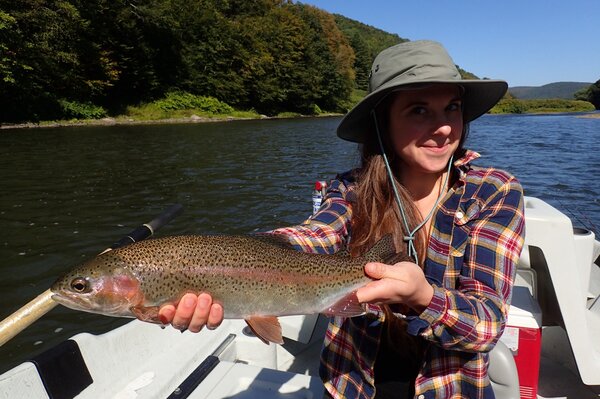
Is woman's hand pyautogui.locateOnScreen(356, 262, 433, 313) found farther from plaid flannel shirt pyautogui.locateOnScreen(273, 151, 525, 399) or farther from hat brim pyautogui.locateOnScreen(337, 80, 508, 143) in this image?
hat brim pyautogui.locateOnScreen(337, 80, 508, 143)

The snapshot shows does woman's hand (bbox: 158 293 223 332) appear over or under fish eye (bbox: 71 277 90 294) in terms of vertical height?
under

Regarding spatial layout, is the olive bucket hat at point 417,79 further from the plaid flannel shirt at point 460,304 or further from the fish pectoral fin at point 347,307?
the fish pectoral fin at point 347,307

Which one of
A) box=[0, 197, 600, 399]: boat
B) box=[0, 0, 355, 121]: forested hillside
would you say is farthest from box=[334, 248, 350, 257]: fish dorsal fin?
box=[0, 0, 355, 121]: forested hillside

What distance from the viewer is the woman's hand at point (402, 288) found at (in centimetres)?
188

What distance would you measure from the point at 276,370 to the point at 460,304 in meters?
1.80

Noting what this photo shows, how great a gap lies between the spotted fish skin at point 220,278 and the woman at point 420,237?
0.44 feet

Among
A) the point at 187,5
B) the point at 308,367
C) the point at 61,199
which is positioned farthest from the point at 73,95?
the point at 308,367

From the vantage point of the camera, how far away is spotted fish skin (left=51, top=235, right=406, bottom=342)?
2283mm

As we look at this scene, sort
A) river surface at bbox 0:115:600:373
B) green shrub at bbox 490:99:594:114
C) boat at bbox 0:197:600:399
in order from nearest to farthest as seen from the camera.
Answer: boat at bbox 0:197:600:399
river surface at bbox 0:115:600:373
green shrub at bbox 490:99:594:114

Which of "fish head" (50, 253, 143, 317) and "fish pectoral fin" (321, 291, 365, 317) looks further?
"fish head" (50, 253, 143, 317)

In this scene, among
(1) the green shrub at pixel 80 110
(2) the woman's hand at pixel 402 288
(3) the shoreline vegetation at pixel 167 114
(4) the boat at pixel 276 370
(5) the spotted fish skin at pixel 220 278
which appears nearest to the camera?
(2) the woman's hand at pixel 402 288

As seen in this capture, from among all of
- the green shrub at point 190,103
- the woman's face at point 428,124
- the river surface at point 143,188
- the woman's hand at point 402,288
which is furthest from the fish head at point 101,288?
the green shrub at point 190,103

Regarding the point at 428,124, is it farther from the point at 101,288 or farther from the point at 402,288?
the point at 101,288

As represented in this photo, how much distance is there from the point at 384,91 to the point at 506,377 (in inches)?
72.2
